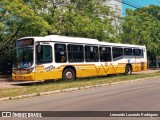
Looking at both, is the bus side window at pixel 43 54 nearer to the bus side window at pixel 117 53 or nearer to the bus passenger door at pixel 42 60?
the bus passenger door at pixel 42 60

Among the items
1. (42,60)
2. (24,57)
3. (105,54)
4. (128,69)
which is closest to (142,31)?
(128,69)

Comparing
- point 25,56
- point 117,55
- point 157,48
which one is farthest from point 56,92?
point 157,48

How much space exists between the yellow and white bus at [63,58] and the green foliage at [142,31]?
1495 centimetres

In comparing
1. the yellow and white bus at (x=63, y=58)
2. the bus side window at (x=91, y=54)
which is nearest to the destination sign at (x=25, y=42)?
the yellow and white bus at (x=63, y=58)

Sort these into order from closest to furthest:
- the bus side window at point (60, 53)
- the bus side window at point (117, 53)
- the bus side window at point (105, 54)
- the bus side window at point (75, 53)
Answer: the bus side window at point (60, 53) < the bus side window at point (75, 53) < the bus side window at point (105, 54) < the bus side window at point (117, 53)

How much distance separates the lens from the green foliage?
44.5 metres

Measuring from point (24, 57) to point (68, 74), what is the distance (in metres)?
3.39

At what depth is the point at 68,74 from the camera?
78.9 ft

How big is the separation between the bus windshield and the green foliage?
2228cm

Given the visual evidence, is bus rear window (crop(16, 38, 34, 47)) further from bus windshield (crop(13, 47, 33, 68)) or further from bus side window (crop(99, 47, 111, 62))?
bus side window (crop(99, 47, 111, 62))

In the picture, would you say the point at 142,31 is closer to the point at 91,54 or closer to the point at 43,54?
the point at 91,54

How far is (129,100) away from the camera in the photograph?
1306 centimetres

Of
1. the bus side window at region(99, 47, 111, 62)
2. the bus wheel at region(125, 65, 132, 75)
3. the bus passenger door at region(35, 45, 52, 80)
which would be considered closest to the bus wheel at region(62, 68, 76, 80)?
the bus passenger door at region(35, 45, 52, 80)

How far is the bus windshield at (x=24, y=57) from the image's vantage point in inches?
867
